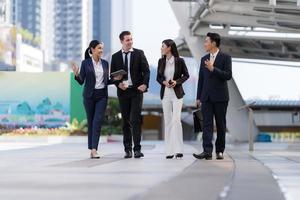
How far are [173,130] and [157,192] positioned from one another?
16.6ft

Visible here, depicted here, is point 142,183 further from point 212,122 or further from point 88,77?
point 88,77

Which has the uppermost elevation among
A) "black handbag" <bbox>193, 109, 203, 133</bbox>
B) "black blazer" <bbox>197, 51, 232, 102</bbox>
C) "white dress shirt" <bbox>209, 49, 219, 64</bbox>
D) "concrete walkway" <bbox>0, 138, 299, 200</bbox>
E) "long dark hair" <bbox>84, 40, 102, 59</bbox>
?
"long dark hair" <bbox>84, 40, 102, 59</bbox>

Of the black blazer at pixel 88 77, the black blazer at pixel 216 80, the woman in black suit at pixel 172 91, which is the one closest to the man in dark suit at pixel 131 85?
the black blazer at pixel 88 77

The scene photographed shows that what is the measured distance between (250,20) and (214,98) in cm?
2575

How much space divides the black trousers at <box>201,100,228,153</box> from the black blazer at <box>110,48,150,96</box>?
3.34 ft

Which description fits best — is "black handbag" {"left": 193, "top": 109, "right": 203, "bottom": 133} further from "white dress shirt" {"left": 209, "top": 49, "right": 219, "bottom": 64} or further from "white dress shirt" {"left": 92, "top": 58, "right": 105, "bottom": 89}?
"white dress shirt" {"left": 92, "top": 58, "right": 105, "bottom": 89}

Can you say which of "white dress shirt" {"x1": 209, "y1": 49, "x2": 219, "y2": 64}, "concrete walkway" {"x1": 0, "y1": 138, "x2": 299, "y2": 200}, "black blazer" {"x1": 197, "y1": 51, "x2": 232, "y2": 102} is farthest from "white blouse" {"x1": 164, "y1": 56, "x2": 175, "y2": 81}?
"concrete walkway" {"x1": 0, "y1": 138, "x2": 299, "y2": 200}

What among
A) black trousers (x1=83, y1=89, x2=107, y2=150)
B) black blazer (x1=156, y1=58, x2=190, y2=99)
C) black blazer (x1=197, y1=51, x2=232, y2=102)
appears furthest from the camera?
black blazer (x1=156, y1=58, x2=190, y2=99)

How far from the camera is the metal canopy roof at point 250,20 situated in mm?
30306

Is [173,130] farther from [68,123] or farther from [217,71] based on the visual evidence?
[68,123]

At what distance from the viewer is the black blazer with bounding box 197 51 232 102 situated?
962cm

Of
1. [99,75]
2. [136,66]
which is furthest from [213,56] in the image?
[99,75]

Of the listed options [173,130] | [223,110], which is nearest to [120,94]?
[173,130]

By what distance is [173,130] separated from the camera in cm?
992
